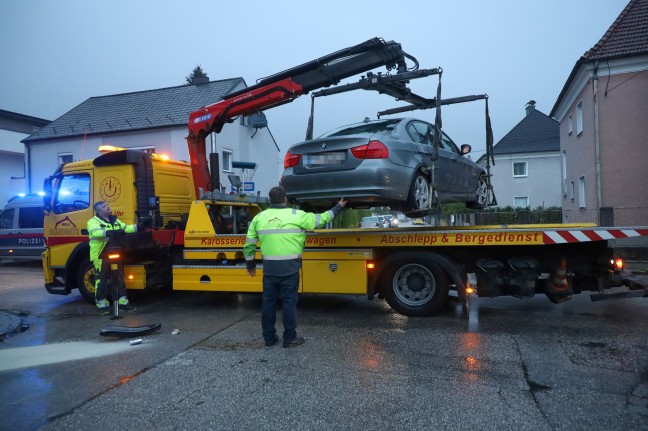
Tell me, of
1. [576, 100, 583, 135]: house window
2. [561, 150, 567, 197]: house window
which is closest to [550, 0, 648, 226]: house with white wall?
[576, 100, 583, 135]: house window

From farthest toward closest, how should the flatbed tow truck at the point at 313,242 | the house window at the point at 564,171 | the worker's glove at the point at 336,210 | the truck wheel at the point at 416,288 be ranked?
the house window at the point at 564,171 < the truck wheel at the point at 416,288 < the flatbed tow truck at the point at 313,242 < the worker's glove at the point at 336,210

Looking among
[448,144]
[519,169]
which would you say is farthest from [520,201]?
[448,144]

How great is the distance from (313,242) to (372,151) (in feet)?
5.59

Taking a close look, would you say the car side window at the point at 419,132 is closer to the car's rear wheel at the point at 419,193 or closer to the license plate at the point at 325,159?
the car's rear wheel at the point at 419,193

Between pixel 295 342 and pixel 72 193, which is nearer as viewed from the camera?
pixel 295 342

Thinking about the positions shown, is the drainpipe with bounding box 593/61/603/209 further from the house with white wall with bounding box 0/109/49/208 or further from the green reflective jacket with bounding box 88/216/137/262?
the house with white wall with bounding box 0/109/49/208

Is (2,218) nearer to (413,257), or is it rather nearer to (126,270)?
(126,270)

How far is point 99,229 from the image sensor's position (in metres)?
6.96

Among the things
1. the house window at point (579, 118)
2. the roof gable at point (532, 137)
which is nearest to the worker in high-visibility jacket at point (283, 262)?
the house window at point (579, 118)

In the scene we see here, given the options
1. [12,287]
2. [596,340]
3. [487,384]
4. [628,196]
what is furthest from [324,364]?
[628,196]

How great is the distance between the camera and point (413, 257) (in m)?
6.22

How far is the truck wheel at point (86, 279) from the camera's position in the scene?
7.71m

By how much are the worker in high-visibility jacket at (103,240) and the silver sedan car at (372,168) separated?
2.75 meters

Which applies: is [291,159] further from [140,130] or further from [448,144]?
[140,130]
